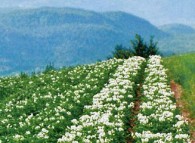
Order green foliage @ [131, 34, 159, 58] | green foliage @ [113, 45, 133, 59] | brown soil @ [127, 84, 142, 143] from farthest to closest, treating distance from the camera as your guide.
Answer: green foliage @ [131, 34, 159, 58], green foliage @ [113, 45, 133, 59], brown soil @ [127, 84, 142, 143]

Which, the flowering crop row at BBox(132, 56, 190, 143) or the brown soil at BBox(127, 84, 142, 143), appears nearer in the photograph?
the flowering crop row at BBox(132, 56, 190, 143)

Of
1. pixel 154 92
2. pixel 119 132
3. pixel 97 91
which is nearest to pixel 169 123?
pixel 119 132

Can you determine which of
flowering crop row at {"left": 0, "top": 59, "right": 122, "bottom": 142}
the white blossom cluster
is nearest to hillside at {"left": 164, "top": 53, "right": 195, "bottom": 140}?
the white blossom cluster

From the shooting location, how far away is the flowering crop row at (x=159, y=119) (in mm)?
20703

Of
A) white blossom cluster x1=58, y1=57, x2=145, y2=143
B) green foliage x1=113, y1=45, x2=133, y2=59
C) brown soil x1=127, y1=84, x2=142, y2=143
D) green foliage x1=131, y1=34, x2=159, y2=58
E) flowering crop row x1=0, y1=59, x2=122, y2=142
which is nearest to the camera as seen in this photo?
white blossom cluster x1=58, y1=57, x2=145, y2=143

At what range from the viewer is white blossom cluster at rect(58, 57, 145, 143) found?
846 inches

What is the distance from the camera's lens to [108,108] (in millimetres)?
26453

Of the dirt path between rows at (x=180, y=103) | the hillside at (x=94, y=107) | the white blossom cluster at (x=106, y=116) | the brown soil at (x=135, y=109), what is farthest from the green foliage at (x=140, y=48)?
the brown soil at (x=135, y=109)

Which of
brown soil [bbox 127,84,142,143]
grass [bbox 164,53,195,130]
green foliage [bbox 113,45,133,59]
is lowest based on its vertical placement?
brown soil [bbox 127,84,142,143]

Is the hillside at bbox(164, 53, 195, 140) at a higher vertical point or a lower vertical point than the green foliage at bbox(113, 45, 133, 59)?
lower

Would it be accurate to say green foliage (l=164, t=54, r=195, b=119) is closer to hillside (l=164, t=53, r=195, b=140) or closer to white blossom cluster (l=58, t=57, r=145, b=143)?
hillside (l=164, t=53, r=195, b=140)

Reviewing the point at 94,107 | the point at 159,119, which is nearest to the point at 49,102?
the point at 94,107

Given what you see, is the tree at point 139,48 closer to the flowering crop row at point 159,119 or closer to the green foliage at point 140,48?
the green foliage at point 140,48

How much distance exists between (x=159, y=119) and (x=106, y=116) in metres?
2.53
